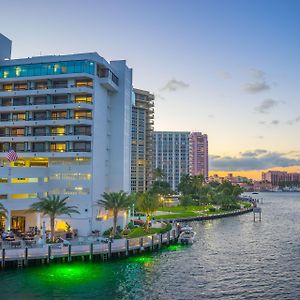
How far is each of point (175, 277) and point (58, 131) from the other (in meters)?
41.8

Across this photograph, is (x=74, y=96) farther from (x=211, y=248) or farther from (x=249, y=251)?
(x=249, y=251)

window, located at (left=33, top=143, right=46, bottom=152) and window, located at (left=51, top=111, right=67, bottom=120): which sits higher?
window, located at (left=51, top=111, right=67, bottom=120)

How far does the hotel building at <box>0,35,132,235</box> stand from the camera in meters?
78.9

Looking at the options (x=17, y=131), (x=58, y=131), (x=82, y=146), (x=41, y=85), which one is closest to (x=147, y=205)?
(x=82, y=146)

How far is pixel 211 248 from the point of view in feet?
264

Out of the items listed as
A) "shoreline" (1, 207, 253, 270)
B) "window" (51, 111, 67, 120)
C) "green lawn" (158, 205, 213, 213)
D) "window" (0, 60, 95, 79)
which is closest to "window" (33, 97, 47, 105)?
"window" (51, 111, 67, 120)

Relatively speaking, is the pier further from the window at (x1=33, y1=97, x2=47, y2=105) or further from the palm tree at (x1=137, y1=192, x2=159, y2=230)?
the window at (x1=33, y1=97, x2=47, y2=105)

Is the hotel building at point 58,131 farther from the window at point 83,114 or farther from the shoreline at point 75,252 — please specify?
the shoreline at point 75,252

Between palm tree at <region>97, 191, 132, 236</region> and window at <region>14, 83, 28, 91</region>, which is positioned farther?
window at <region>14, 83, 28, 91</region>

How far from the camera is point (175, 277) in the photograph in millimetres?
56000

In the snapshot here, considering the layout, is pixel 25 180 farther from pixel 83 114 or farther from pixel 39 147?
pixel 83 114

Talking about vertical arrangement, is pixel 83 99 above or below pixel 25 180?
above

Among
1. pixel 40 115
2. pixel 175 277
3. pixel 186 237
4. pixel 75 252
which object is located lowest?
pixel 175 277

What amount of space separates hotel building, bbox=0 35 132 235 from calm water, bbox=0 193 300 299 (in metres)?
20.4
